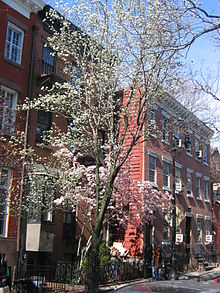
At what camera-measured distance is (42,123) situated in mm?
18469

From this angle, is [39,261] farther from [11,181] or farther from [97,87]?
[97,87]

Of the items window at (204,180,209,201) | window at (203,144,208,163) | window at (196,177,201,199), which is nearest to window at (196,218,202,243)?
window at (196,177,201,199)

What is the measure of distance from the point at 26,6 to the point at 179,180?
1609 centimetres

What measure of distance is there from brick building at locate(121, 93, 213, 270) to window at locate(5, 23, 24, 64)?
273 inches

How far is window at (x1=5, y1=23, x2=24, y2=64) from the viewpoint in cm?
1708

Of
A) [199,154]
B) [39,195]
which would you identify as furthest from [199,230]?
[39,195]

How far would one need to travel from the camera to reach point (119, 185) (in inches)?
769

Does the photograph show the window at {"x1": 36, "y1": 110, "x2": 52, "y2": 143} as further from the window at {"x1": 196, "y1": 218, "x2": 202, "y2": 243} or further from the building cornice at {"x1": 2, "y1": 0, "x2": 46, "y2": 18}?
the window at {"x1": 196, "y1": 218, "x2": 202, "y2": 243}

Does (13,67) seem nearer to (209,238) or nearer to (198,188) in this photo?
(198,188)

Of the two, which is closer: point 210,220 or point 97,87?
point 97,87

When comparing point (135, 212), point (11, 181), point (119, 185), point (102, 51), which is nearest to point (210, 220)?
point (135, 212)

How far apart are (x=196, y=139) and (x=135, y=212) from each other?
13.2 meters

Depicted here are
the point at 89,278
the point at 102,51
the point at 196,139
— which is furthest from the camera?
the point at 196,139

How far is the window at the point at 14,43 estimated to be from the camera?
17083 millimetres
